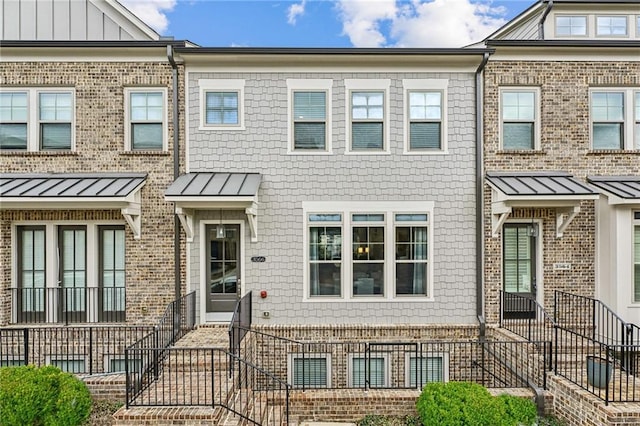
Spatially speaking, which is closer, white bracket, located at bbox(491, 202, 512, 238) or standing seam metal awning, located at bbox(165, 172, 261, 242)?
standing seam metal awning, located at bbox(165, 172, 261, 242)

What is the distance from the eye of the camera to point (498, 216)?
8.47 metres

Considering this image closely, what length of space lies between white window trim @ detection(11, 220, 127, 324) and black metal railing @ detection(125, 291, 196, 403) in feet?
6.24

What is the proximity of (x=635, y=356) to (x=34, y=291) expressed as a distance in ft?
43.9

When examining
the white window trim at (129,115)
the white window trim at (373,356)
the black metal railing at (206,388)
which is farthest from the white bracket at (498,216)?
the white window trim at (129,115)

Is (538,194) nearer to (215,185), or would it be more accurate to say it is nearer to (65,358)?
(215,185)

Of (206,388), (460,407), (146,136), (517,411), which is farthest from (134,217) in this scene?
(517,411)

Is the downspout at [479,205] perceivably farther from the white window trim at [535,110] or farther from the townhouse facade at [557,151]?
the white window trim at [535,110]

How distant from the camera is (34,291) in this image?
863 centimetres

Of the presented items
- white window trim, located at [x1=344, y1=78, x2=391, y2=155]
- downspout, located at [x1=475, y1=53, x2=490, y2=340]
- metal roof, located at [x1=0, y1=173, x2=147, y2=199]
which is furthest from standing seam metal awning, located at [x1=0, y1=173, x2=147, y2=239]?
downspout, located at [x1=475, y1=53, x2=490, y2=340]

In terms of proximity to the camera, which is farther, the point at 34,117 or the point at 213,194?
the point at 34,117

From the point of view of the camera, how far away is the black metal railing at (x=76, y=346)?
321 inches

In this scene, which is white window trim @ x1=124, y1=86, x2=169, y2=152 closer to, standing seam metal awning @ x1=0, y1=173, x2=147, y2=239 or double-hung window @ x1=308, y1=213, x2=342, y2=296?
standing seam metal awning @ x1=0, y1=173, x2=147, y2=239

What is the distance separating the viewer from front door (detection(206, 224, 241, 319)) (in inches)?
343

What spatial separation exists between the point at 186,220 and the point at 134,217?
1.25m
